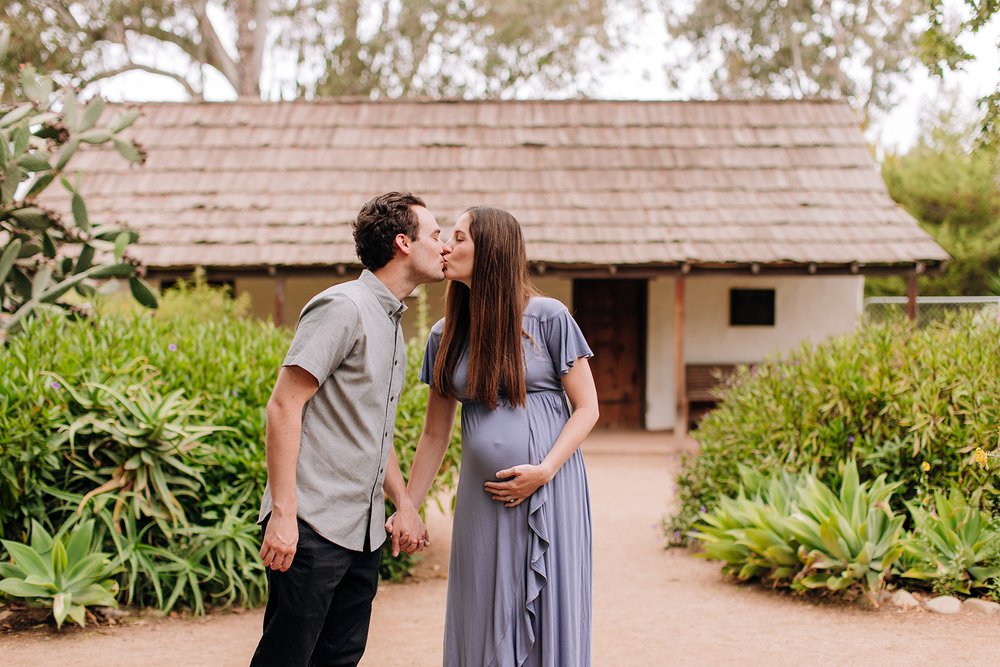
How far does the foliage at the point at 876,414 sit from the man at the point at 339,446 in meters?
3.82

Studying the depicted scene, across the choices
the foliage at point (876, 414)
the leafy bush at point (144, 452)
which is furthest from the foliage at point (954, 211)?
the leafy bush at point (144, 452)

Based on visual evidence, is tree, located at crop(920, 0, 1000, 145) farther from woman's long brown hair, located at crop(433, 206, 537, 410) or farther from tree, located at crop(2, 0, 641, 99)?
tree, located at crop(2, 0, 641, 99)

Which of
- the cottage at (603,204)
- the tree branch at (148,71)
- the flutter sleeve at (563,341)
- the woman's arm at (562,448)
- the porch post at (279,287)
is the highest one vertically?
the tree branch at (148,71)

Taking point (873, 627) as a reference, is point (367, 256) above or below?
above

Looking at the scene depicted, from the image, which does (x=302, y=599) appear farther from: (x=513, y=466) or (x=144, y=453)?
(x=144, y=453)

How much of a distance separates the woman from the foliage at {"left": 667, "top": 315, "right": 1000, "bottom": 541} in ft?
11.0

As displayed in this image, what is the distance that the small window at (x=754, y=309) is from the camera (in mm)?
15086

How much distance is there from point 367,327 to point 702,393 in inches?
456

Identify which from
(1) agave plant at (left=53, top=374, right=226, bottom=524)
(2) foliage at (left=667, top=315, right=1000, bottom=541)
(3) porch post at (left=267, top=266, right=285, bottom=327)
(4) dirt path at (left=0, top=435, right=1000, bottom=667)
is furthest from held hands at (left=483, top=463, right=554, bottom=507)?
(3) porch post at (left=267, top=266, right=285, bottom=327)

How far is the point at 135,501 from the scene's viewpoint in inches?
209

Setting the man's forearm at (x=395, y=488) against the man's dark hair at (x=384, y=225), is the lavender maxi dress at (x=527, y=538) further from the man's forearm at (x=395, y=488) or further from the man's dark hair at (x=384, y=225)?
the man's dark hair at (x=384, y=225)

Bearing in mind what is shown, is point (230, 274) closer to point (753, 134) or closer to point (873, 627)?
point (753, 134)

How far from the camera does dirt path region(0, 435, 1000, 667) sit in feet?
15.8

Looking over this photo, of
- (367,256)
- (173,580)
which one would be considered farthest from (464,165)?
(367,256)
